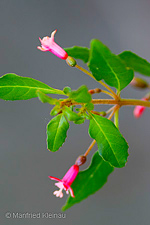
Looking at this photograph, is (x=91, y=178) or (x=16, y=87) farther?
(x=91, y=178)

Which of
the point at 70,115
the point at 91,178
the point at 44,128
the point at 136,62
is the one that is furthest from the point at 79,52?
the point at 44,128

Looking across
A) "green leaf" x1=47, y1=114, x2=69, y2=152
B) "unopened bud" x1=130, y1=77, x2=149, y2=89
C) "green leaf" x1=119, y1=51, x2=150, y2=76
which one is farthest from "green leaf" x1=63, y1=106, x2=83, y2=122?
"unopened bud" x1=130, y1=77, x2=149, y2=89

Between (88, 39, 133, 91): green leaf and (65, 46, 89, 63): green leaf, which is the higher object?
(65, 46, 89, 63): green leaf

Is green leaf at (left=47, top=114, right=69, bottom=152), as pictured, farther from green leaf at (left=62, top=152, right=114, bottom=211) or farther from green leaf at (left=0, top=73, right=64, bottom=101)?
green leaf at (left=62, top=152, right=114, bottom=211)

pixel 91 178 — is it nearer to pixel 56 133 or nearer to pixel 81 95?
pixel 56 133

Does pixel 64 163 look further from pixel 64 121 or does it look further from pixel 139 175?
pixel 64 121

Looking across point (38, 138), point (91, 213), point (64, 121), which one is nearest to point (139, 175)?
point (91, 213)
